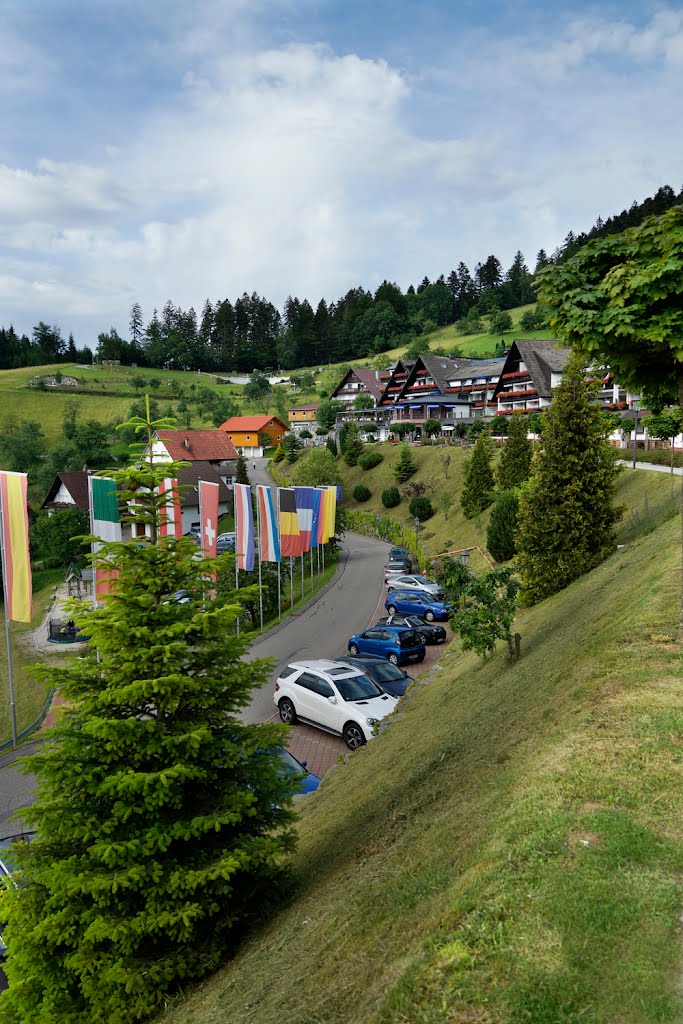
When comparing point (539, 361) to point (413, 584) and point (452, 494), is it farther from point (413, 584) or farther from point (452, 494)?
point (413, 584)

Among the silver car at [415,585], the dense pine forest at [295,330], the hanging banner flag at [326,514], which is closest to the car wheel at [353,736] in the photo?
the silver car at [415,585]

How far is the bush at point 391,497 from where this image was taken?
50.0 metres

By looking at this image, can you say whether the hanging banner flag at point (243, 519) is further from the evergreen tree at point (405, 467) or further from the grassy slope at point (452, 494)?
the evergreen tree at point (405, 467)

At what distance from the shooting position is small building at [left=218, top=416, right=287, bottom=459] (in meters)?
87.6

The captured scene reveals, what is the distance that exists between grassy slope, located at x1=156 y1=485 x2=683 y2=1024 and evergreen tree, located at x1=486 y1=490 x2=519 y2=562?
15.8 meters

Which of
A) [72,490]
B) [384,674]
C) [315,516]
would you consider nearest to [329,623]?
[315,516]

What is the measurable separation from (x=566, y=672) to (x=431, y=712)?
4220 mm

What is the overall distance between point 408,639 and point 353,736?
6.01m

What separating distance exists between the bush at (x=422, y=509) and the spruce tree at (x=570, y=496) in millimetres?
26177

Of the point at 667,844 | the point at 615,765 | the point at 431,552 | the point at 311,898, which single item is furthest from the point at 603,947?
the point at 431,552

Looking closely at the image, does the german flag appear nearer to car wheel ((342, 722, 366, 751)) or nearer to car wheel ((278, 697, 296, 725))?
car wheel ((278, 697, 296, 725))

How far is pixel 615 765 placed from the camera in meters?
5.57

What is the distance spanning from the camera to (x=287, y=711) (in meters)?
15.9

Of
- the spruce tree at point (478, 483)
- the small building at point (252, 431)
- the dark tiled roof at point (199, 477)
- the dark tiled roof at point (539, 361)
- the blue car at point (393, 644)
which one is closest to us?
the blue car at point (393, 644)
